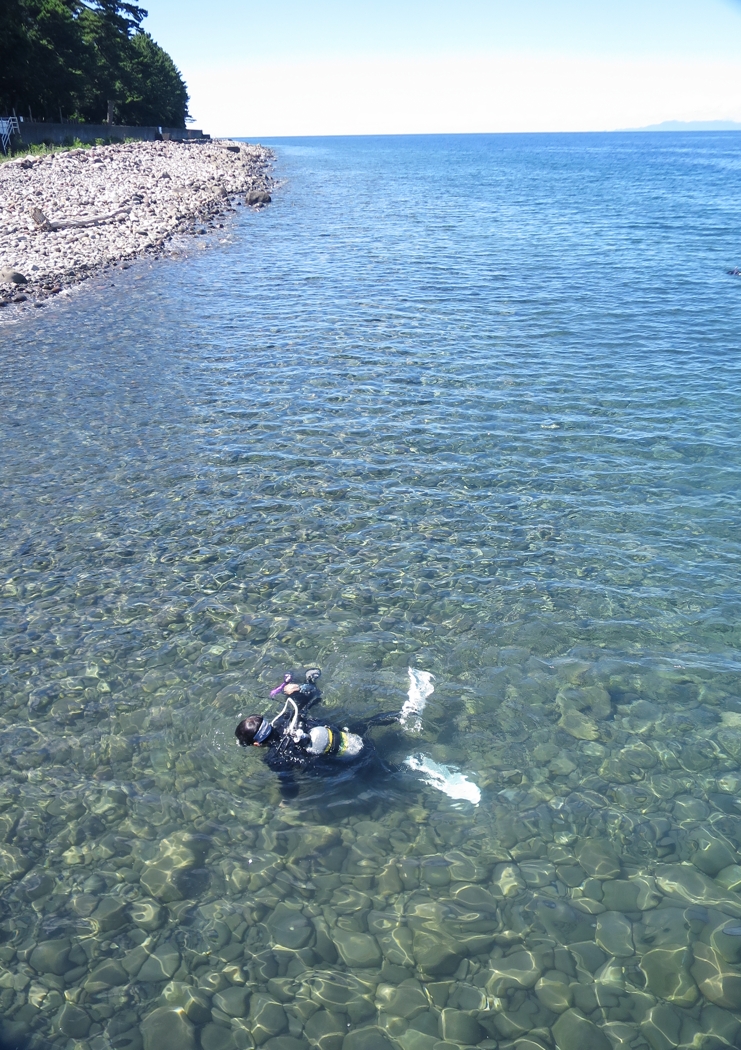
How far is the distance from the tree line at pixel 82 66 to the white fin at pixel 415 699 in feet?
233

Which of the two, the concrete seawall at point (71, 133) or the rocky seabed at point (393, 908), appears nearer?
the rocky seabed at point (393, 908)

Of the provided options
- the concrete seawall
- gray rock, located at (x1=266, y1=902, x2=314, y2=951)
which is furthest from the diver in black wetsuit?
the concrete seawall

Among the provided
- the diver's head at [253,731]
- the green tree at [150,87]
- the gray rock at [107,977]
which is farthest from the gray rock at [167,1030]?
the green tree at [150,87]

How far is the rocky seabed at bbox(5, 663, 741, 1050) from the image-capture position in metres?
6.14

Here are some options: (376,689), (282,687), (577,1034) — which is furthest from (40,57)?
(577,1034)

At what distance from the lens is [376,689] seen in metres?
9.67

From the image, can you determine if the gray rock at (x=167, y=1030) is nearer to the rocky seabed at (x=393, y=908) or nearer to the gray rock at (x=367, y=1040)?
the rocky seabed at (x=393, y=908)

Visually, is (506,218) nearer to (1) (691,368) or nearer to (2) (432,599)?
(1) (691,368)

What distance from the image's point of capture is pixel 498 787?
8.27m

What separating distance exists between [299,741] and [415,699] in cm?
209

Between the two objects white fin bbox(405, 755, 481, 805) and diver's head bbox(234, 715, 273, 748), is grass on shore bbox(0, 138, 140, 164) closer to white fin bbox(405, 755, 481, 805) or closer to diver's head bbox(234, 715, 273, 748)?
diver's head bbox(234, 715, 273, 748)

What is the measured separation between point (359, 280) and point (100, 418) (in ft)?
60.3

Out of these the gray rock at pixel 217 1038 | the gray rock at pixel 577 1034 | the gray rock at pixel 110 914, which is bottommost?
the gray rock at pixel 217 1038

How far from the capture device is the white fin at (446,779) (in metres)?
8.19
